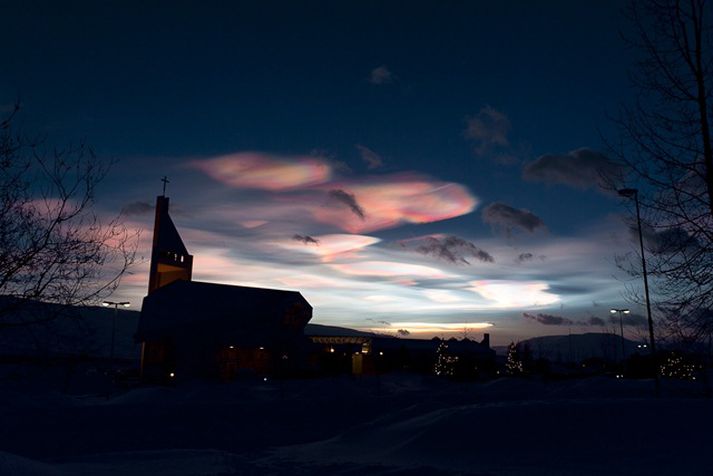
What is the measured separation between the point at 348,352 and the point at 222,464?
55.9 metres

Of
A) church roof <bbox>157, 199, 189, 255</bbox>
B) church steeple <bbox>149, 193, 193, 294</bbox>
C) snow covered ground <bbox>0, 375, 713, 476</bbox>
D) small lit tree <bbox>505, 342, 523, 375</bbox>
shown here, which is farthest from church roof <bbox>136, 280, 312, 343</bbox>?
small lit tree <bbox>505, 342, 523, 375</bbox>

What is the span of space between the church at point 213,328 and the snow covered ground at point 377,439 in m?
20.2

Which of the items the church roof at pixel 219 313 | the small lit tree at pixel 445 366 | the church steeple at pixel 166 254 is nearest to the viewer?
the church roof at pixel 219 313

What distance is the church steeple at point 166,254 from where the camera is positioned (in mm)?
51750

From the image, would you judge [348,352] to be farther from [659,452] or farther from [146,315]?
[659,452]

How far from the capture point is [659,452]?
37.7 feet

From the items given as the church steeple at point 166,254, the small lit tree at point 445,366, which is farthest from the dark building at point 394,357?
the church steeple at point 166,254

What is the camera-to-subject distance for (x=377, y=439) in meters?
16.7

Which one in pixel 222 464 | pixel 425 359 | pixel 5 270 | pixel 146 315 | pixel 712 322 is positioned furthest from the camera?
pixel 425 359

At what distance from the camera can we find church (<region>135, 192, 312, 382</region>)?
4694 centimetres

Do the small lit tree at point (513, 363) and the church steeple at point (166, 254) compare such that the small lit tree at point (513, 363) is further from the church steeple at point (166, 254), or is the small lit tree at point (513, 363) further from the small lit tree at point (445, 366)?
the church steeple at point (166, 254)

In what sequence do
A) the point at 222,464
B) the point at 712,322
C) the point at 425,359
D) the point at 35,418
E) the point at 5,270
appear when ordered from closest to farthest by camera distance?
the point at 5,270, the point at 712,322, the point at 222,464, the point at 35,418, the point at 425,359

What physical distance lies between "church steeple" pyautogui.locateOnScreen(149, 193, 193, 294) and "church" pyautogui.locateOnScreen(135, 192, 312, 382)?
0.09 m

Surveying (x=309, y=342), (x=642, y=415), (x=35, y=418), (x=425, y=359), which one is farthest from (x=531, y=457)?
(x=425, y=359)
